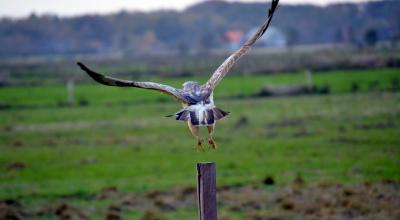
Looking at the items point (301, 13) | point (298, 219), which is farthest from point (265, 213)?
point (301, 13)

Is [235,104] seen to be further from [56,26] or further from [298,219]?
[56,26]

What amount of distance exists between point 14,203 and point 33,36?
106 m

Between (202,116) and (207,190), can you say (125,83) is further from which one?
(207,190)

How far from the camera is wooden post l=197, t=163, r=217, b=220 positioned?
638 cm

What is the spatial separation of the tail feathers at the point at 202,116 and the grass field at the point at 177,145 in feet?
24.8

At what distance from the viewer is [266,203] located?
49.5ft

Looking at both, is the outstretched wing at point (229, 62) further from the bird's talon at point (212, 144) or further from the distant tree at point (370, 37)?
the distant tree at point (370, 37)

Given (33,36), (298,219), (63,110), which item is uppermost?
(33,36)

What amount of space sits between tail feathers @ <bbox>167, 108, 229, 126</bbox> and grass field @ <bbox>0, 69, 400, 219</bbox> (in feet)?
24.8

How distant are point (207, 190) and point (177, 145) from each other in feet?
55.8

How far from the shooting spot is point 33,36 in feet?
389

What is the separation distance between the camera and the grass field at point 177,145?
17.4m

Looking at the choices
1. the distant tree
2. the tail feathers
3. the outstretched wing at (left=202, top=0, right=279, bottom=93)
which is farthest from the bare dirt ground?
the distant tree

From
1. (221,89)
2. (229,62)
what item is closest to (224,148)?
(229,62)
